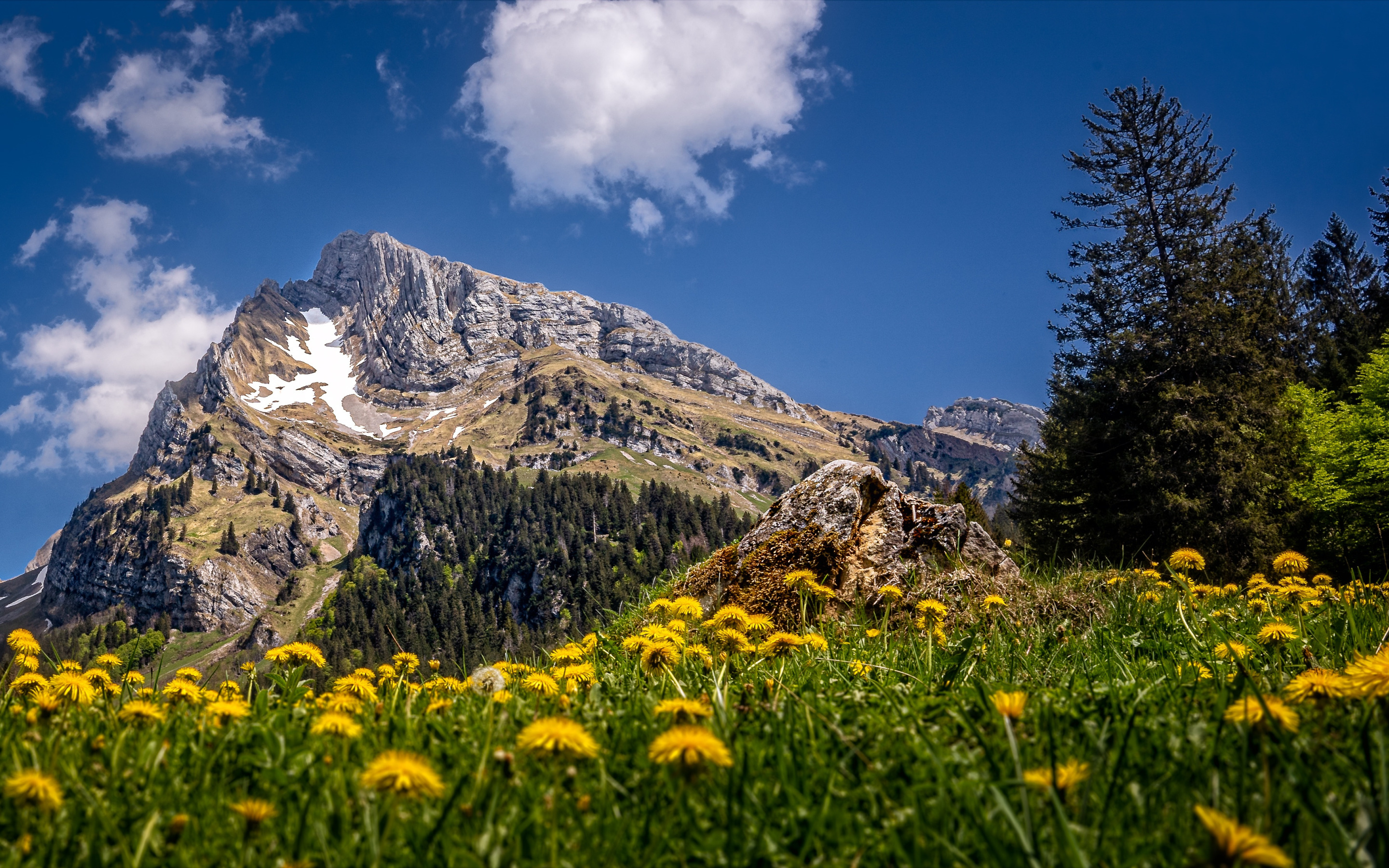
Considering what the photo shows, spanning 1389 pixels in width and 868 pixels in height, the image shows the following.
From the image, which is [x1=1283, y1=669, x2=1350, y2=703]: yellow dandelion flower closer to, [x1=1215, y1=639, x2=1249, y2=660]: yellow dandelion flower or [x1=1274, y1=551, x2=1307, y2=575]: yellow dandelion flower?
[x1=1215, y1=639, x2=1249, y2=660]: yellow dandelion flower

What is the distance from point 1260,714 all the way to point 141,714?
4.33m

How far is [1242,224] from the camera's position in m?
28.5

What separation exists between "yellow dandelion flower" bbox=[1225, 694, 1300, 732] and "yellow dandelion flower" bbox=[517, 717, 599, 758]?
2080 millimetres

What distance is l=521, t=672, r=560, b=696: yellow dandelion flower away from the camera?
3.65m

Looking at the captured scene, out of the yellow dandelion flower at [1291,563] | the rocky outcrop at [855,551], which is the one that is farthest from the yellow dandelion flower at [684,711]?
the yellow dandelion flower at [1291,563]

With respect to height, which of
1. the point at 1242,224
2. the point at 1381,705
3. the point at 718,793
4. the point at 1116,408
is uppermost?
the point at 1242,224

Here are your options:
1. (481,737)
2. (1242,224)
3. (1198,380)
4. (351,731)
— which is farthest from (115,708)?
(1242,224)

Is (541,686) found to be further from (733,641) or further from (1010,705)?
(1010,705)

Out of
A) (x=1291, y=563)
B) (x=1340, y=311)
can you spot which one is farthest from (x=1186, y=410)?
(x=1340, y=311)

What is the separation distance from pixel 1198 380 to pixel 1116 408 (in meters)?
3.14

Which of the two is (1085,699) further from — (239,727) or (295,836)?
(239,727)

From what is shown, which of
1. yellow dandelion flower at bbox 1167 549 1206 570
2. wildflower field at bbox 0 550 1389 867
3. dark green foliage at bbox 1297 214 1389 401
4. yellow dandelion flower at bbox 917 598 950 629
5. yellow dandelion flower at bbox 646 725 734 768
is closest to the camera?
wildflower field at bbox 0 550 1389 867

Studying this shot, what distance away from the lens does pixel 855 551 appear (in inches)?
384

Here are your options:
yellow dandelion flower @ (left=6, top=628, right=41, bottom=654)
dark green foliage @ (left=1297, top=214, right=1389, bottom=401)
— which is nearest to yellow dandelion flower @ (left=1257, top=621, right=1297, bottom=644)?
yellow dandelion flower @ (left=6, top=628, right=41, bottom=654)
